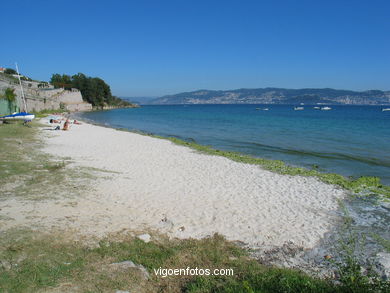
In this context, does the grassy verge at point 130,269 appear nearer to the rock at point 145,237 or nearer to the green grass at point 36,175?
the rock at point 145,237

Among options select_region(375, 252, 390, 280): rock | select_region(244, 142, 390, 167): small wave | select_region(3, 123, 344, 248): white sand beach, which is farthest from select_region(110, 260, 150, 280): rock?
select_region(244, 142, 390, 167): small wave

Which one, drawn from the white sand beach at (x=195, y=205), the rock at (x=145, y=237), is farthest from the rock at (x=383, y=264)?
the rock at (x=145, y=237)

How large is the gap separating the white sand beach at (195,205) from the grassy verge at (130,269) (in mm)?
724

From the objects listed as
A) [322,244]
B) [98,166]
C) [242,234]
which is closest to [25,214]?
[242,234]

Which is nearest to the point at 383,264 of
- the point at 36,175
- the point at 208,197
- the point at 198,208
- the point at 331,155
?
the point at 198,208

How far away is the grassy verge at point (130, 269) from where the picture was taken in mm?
3998

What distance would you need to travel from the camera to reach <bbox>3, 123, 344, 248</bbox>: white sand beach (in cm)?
638

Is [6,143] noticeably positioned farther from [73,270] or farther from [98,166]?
[73,270]

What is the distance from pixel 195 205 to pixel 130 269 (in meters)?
3.71

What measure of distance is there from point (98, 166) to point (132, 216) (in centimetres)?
577

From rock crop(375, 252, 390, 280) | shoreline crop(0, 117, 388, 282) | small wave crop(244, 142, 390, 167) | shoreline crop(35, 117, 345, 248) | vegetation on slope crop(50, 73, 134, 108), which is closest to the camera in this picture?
rock crop(375, 252, 390, 280)

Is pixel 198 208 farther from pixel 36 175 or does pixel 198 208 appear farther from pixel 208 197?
pixel 36 175

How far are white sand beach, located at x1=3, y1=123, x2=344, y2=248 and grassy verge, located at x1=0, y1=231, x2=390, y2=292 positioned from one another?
724 mm

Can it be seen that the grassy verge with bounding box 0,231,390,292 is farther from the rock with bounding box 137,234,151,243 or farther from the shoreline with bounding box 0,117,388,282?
the shoreline with bounding box 0,117,388,282
